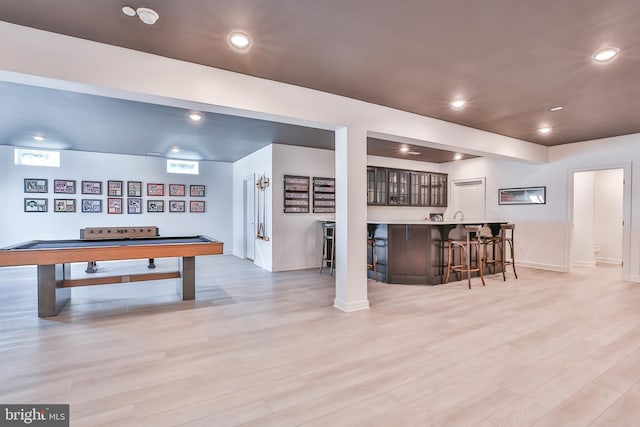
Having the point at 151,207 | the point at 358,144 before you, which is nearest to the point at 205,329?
the point at 358,144

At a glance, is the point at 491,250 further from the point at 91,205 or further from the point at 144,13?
the point at 91,205

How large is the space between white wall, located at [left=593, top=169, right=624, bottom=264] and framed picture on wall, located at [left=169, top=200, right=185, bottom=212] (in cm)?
991

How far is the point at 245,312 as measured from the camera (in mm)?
3602

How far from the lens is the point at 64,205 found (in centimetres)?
701

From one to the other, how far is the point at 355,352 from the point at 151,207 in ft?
23.2

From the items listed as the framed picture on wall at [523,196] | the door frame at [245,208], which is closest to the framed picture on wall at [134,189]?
the door frame at [245,208]

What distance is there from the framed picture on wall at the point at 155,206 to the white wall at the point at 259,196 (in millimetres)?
1809

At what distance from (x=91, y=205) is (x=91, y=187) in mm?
419

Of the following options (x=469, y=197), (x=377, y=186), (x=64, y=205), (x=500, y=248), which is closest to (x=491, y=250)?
(x=500, y=248)

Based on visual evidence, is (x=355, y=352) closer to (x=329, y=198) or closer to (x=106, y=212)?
(x=329, y=198)

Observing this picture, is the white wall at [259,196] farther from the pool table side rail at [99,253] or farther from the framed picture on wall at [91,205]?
the framed picture on wall at [91,205]

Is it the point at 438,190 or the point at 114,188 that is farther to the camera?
the point at 438,190

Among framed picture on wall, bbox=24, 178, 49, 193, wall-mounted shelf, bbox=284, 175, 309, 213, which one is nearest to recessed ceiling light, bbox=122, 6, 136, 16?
wall-mounted shelf, bbox=284, 175, 309, 213

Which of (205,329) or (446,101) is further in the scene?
(446,101)
